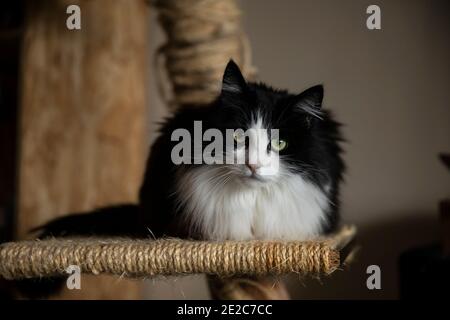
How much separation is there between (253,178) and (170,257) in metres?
0.21

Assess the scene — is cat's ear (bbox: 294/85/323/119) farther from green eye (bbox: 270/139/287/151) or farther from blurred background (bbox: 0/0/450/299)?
blurred background (bbox: 0/0/450/299)

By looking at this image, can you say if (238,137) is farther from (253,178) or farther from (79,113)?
(79,113)

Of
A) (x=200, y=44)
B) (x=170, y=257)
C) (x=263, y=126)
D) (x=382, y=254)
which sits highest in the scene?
(x=200, y=44)

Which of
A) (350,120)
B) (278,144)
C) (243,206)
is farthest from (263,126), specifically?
(350,120)

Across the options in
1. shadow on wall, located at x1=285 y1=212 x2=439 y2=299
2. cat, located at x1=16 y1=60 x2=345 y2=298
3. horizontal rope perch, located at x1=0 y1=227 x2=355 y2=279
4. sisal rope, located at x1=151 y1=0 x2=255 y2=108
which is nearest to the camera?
horizontal rope perch, located at x1=0 y1=227 x2=355 y2=279

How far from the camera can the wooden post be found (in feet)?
5.76

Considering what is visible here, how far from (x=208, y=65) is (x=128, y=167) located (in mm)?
561

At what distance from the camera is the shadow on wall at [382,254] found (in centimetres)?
175

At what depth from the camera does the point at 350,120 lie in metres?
1.83

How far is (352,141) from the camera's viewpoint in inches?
71.5

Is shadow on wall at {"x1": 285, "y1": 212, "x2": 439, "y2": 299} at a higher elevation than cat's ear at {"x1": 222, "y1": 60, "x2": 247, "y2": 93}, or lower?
lower

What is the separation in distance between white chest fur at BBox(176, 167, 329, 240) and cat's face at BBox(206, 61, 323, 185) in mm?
43

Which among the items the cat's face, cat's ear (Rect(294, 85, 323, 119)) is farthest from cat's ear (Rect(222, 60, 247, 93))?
cat's ear (Rect(294, 85, 323, 119))
